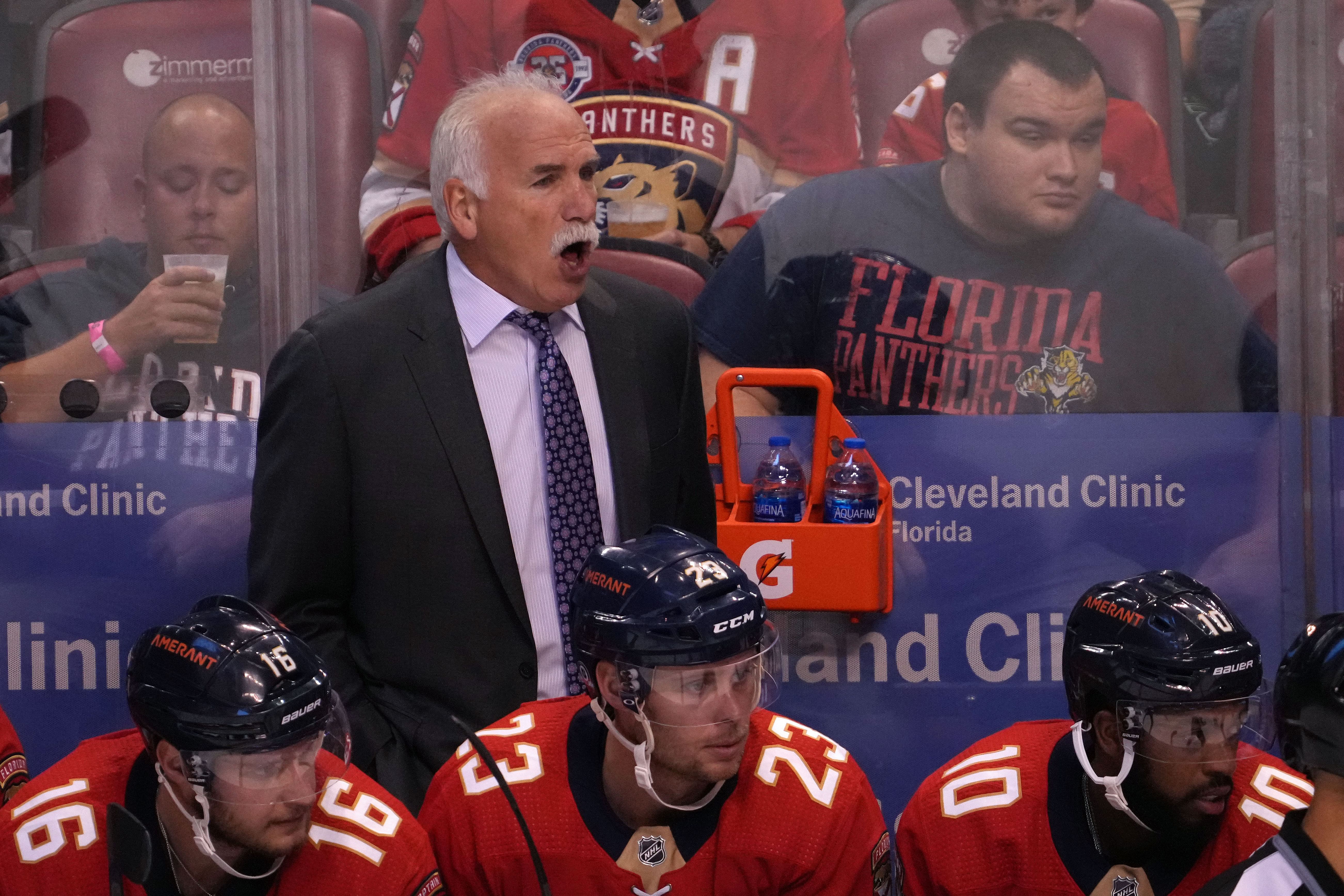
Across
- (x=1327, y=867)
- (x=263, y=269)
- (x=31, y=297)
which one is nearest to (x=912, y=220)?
(x=263, y=269)

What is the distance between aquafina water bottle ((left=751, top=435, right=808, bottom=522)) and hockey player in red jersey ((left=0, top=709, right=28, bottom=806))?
4.89ft

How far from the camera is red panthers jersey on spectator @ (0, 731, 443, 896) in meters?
2.00

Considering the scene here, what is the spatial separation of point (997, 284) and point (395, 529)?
151 centimetres

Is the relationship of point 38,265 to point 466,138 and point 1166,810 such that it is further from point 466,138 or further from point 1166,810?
point 1166,810

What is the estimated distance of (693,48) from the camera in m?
3.47

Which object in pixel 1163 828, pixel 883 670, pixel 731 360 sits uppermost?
pixel 731 360

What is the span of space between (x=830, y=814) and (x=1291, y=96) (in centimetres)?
205

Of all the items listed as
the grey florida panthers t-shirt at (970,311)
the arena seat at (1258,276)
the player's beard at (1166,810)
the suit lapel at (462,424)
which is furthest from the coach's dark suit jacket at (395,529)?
the arena seat at (1258,276)

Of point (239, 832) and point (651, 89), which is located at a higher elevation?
point (651, 89)

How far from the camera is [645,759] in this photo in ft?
7.00

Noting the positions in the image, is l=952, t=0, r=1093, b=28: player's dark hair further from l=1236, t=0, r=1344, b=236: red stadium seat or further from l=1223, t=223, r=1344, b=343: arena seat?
l=1223, t=223, r=1344, b=343: arena seat

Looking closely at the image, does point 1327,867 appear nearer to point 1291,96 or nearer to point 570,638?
point 570,638

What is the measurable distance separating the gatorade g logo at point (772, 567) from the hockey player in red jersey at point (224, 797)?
129cm

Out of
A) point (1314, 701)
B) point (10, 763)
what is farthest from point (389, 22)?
point (1314, 701)
